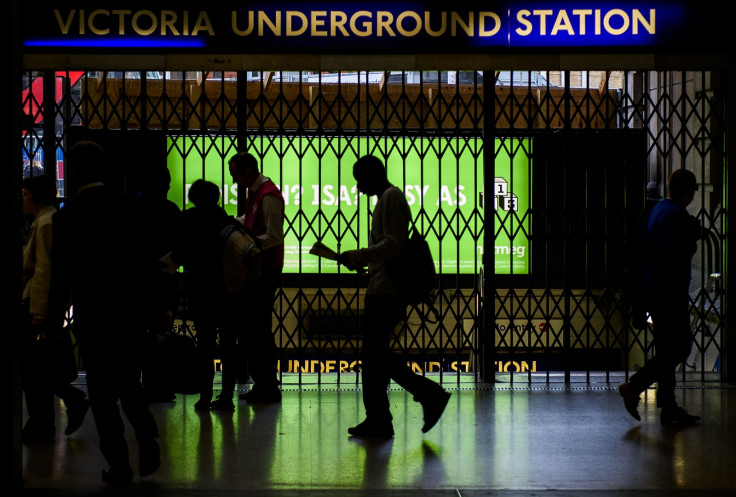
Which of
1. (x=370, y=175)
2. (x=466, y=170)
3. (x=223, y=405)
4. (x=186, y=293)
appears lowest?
(x=223, y=405)

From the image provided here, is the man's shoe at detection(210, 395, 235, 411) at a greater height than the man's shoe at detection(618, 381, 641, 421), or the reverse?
the man's shoe at detection(618, 381, 641, 421)

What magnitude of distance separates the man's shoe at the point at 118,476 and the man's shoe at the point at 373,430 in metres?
1.67

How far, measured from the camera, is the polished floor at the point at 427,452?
5473 mm

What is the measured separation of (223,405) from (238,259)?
1.10 m

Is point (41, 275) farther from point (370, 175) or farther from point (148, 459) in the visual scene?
point (370, 175)

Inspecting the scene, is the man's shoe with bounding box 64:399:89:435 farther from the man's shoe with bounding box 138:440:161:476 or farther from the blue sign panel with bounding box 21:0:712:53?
the blue sign panel with bounding box 21:0:712:53

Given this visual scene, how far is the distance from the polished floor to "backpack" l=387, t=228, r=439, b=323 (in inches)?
37.1

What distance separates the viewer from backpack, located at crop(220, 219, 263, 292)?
7.13m

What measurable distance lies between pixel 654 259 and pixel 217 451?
3111 mm

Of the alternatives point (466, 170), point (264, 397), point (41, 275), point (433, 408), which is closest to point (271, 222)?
point (264, 397)

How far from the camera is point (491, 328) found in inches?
345

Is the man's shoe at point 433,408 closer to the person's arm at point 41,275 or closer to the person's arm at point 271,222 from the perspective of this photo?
the person's arm at point 271,222

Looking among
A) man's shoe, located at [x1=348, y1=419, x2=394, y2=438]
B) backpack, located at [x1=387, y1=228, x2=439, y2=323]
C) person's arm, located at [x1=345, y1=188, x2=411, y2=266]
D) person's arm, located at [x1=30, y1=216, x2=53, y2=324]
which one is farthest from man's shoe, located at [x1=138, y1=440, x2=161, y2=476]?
backpack, located at [x1=387, y1=228, x2=439, y2=323]

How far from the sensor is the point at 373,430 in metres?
6.67
